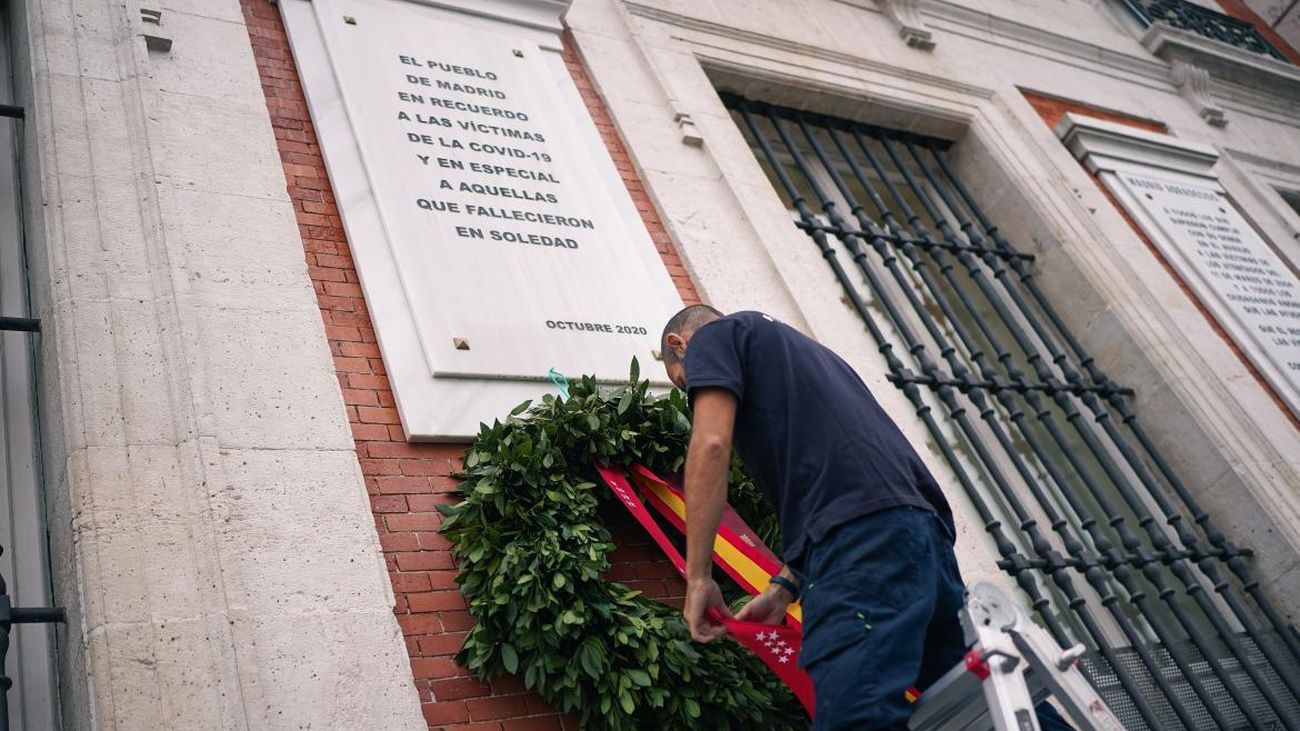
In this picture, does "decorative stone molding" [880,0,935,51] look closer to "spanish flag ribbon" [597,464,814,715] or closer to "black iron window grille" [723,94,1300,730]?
"black iron window grille" [723,94,1300,730]

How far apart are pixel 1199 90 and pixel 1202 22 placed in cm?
137

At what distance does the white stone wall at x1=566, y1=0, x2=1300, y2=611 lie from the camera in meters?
6.34

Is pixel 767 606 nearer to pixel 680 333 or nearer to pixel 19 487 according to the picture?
pixel 680 333

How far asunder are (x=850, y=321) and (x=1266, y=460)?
106 inches

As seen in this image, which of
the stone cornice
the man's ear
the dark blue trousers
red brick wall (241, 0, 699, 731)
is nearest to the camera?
the dark blue trousers

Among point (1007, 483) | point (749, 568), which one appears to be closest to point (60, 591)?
point (749, 568)

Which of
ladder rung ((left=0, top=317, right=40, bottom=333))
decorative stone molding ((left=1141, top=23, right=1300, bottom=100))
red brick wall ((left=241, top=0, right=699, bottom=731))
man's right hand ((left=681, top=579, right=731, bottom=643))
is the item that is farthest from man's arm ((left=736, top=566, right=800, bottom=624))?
decorative stone molding ((left=1141, top=23, right=1300, bottom=100))

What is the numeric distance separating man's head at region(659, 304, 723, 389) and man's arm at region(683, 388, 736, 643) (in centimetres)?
44

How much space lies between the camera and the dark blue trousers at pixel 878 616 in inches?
119

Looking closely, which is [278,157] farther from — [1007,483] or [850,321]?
[1007,483]

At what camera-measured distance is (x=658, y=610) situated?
4273 mm

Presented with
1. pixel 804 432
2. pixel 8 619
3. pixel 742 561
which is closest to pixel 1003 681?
pixel 804 432

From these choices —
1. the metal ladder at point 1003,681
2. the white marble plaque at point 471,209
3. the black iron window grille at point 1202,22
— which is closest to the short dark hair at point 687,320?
the white marble plaque at point 471,209

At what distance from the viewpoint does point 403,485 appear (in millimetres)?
4531
